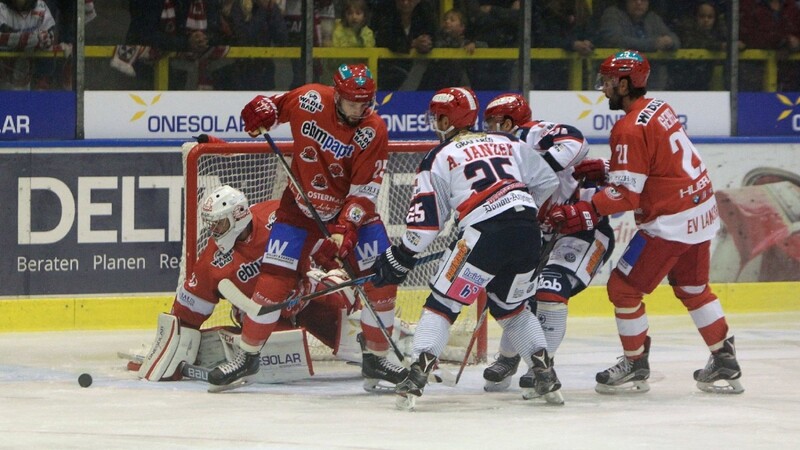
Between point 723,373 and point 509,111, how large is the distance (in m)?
1.41

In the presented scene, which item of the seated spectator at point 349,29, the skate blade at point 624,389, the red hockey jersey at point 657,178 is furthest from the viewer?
the seated spectator at point 349,29

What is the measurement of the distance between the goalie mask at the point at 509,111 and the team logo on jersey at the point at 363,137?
1.71ft

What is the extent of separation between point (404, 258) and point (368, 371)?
848 millimetres

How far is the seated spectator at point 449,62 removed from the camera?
31.3ft

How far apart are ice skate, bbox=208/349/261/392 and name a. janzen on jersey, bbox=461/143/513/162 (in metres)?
1.32

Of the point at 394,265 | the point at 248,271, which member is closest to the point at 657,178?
the point at 394,265

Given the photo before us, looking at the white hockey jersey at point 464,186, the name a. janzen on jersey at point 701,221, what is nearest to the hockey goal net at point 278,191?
the white hockey jersey at point 464,186

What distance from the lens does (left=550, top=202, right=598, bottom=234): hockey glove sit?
6473 mm

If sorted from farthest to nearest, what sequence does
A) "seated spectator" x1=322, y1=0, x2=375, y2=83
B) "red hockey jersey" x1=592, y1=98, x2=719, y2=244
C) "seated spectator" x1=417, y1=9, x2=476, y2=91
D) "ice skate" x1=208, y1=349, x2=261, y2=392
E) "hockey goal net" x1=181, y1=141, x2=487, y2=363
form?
1. "seated spectator" x1=417, y1=9, x2=476, y2=91
2. "seated spectator" x1=322, y1=0, x2=375, y2=83
3. "hockey goal net" x1=181, y1=141, x2=487, y2=363
4. "ice skate" x1=208, y1=349, x2=261, y2=392
5. "red hockey jersey" x1=592, y1=98, x2=719, y2=244

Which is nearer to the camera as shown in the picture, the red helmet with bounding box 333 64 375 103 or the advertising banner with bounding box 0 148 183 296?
the red helmet with bounding box 333 64 375 103

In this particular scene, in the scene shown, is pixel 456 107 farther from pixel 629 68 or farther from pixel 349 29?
pixel 349 29

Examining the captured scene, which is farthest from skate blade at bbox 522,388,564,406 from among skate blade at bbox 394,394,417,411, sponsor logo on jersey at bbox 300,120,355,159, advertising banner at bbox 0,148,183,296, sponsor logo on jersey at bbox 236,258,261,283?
advertising banner at bbox 0,148,183,296

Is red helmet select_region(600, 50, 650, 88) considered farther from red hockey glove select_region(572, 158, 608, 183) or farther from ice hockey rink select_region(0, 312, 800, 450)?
ice hockey rink select_region(0, 312, 800, 450)

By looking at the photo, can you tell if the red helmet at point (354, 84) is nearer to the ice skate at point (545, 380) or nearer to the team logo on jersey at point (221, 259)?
the team logo on jersey at point (221, 259)
